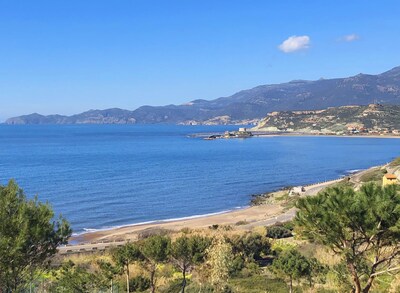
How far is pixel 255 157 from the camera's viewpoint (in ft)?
377

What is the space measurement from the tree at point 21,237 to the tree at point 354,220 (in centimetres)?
604

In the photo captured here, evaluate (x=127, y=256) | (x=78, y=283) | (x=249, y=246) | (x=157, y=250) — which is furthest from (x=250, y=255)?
(x=78, y=283)

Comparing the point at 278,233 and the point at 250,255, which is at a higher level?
the point at 250,255

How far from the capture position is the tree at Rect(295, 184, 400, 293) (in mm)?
9438

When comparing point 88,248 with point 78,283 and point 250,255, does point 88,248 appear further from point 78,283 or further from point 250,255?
point 78,283

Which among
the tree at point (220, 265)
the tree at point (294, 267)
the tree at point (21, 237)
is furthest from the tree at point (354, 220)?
the tree at point (294, 267)

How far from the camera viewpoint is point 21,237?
9.80m

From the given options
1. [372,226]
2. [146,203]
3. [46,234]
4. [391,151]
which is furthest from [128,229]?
[391,151]

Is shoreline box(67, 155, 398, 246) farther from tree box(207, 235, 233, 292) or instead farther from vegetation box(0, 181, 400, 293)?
tree box(207, 235, 233, 292)

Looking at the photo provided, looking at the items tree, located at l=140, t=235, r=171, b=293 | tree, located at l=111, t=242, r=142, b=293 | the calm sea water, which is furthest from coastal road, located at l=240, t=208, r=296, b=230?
tree, located at l=140, t=235, r=171, b=293

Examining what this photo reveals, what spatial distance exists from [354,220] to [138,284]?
39.6 feet

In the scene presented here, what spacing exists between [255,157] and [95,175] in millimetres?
47435

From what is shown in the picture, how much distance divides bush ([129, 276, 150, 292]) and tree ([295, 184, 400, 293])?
10704mm

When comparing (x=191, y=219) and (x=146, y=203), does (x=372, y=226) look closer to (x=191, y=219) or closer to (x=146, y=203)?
(x=191, y=219)
